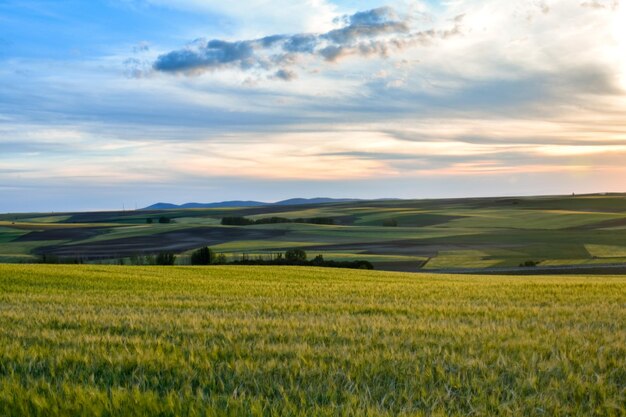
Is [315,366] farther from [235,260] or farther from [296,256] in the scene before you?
[235,260]

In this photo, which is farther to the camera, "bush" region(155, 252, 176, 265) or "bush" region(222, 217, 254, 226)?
"bush" region(222, 217, 254, 226)

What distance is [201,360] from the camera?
6.55 metres

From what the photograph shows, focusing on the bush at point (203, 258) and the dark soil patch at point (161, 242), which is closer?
the bush at point (203, 258)

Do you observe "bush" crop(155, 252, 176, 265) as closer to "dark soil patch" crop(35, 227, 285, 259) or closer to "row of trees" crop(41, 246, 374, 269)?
"row of trees" crop(41, 246, 374, 269)

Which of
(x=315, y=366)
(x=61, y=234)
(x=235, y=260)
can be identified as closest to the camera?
(x=315, y=366)

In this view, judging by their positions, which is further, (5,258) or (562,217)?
(562,217)

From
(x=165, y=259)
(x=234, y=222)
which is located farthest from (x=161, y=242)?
(x=234, y=222)

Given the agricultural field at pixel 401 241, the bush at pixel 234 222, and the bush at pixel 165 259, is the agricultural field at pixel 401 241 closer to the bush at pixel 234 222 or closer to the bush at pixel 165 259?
the bush at pixel 165 259

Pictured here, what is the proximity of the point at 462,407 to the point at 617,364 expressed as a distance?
7.48 feet

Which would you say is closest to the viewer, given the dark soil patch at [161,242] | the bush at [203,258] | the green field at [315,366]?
the green field at [315,366]

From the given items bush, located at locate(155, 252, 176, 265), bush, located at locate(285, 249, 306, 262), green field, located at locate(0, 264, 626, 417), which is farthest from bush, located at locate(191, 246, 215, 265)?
green field, located at locate(0, 264, 626, 417)

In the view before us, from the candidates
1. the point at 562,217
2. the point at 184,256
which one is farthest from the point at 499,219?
the point at 184,256

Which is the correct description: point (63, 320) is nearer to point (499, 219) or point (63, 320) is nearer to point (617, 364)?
point (617, 364)

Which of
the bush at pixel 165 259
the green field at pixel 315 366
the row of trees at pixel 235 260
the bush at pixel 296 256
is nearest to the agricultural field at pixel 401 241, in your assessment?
the row of trees at pixel 235 260
